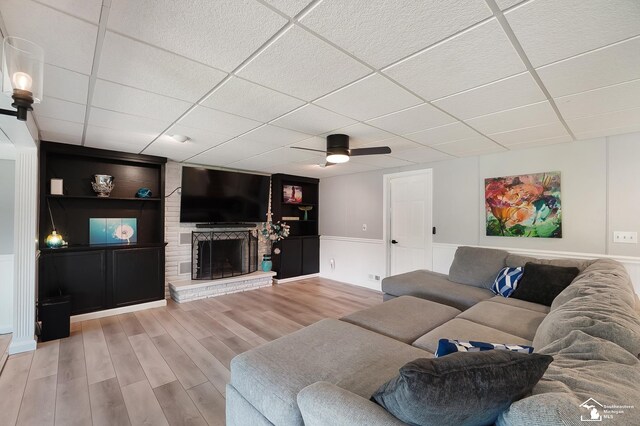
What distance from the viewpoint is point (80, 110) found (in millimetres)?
2367

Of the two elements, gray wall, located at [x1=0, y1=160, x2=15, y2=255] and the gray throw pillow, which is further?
gray wall, located at [x1=0, y1=160, x2=15, y2=255]

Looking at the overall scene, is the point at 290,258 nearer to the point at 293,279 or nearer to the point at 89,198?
the point at 293,279

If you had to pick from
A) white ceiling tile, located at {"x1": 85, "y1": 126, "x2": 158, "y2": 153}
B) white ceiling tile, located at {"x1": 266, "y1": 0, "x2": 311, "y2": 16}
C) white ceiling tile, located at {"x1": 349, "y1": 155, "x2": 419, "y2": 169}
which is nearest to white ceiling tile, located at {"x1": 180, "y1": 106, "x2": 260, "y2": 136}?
white ceiling tile, located at {"x1": 85, "y1": 126, "x2": 158, "y2": 153}

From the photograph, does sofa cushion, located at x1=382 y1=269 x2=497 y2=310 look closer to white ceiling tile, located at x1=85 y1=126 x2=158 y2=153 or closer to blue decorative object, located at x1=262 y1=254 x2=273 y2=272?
blue decorative object, located at x1=262 y1=254 x2=273 y2=272

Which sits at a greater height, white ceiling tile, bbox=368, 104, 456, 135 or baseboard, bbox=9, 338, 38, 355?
white ceiling tile, bbox=368, 104, 456, 135

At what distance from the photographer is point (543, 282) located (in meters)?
2.77

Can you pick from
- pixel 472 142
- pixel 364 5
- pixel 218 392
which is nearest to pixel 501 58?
pixel 364 5

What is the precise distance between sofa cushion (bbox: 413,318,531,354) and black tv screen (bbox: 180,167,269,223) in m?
4.10

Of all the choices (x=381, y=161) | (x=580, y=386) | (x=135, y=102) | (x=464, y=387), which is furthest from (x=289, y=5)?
(x=381, y=161)

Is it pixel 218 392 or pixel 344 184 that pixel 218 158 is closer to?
pixel 344 184

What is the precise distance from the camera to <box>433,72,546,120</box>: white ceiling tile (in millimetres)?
1874

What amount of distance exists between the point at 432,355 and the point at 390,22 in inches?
70.8

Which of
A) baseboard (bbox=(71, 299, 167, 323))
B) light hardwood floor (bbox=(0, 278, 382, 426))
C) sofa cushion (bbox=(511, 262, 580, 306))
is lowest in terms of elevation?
light hardwood floor (bbox=(0, 278, 382, 426))

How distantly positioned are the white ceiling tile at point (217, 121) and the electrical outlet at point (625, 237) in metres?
4.08
